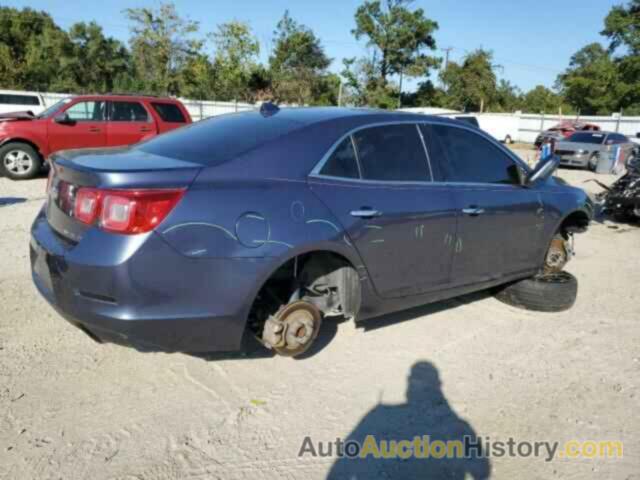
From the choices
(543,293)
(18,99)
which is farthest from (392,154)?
(18,99)

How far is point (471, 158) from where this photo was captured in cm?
405

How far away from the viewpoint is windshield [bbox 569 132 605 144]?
787 inches

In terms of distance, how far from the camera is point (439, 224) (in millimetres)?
3588

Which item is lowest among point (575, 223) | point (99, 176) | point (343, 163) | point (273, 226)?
point (575, 223)

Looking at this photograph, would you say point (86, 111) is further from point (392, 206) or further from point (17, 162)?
point (392, 206)

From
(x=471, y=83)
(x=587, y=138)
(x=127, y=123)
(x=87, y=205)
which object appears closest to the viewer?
(x=87, y=205)

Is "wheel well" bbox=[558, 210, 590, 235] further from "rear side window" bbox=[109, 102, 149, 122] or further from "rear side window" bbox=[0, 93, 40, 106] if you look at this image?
"rear side window" bbox=[0, 93, 40, 106]

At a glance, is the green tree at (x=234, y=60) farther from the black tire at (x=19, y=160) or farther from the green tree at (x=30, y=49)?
the black tire at (x=19, y=160)

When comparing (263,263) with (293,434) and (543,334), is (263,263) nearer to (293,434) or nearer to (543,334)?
(293,434)

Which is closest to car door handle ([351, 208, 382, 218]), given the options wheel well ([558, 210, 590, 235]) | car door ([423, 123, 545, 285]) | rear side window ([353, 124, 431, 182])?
rear side window ([353, 124, 431, 182])

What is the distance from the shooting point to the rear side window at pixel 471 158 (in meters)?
3.85

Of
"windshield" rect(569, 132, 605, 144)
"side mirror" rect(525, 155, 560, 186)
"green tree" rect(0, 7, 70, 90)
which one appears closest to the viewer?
"side mirror" rect(525, 155, 560, 186)

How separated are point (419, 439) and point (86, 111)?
10440 millimetres

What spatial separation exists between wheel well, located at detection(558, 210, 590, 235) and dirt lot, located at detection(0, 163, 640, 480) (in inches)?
42.2
